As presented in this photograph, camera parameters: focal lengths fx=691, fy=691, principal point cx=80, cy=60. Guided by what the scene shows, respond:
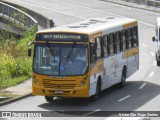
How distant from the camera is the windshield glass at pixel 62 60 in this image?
25.5 metres

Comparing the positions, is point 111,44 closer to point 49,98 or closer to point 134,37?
point 49,98

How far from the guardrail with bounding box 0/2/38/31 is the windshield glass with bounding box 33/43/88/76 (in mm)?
21371

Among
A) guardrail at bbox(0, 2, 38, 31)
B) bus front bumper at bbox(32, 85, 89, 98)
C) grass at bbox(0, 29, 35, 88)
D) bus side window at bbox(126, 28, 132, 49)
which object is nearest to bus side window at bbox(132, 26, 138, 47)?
bus side window at bbox(126, 28, 132, 49)

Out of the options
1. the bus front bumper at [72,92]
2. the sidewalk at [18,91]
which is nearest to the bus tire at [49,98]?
the bus front bumper at [72,92]

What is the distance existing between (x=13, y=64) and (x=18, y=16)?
61.7 ft

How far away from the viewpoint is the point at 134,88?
30.5 meters

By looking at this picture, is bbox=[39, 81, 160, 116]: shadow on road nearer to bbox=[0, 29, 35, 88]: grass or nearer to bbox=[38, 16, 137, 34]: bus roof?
bbox=[38, 16, 137, 34]: bus roof

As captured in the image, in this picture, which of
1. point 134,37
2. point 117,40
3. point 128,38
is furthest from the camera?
point 134,37

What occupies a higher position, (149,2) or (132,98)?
(132,98)

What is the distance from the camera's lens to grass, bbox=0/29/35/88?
106 ft

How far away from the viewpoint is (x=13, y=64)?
111 feet

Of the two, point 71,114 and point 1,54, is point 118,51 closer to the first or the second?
point 71,114

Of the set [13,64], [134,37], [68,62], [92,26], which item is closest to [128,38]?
[134,37]

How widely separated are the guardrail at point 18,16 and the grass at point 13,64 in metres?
7.03
